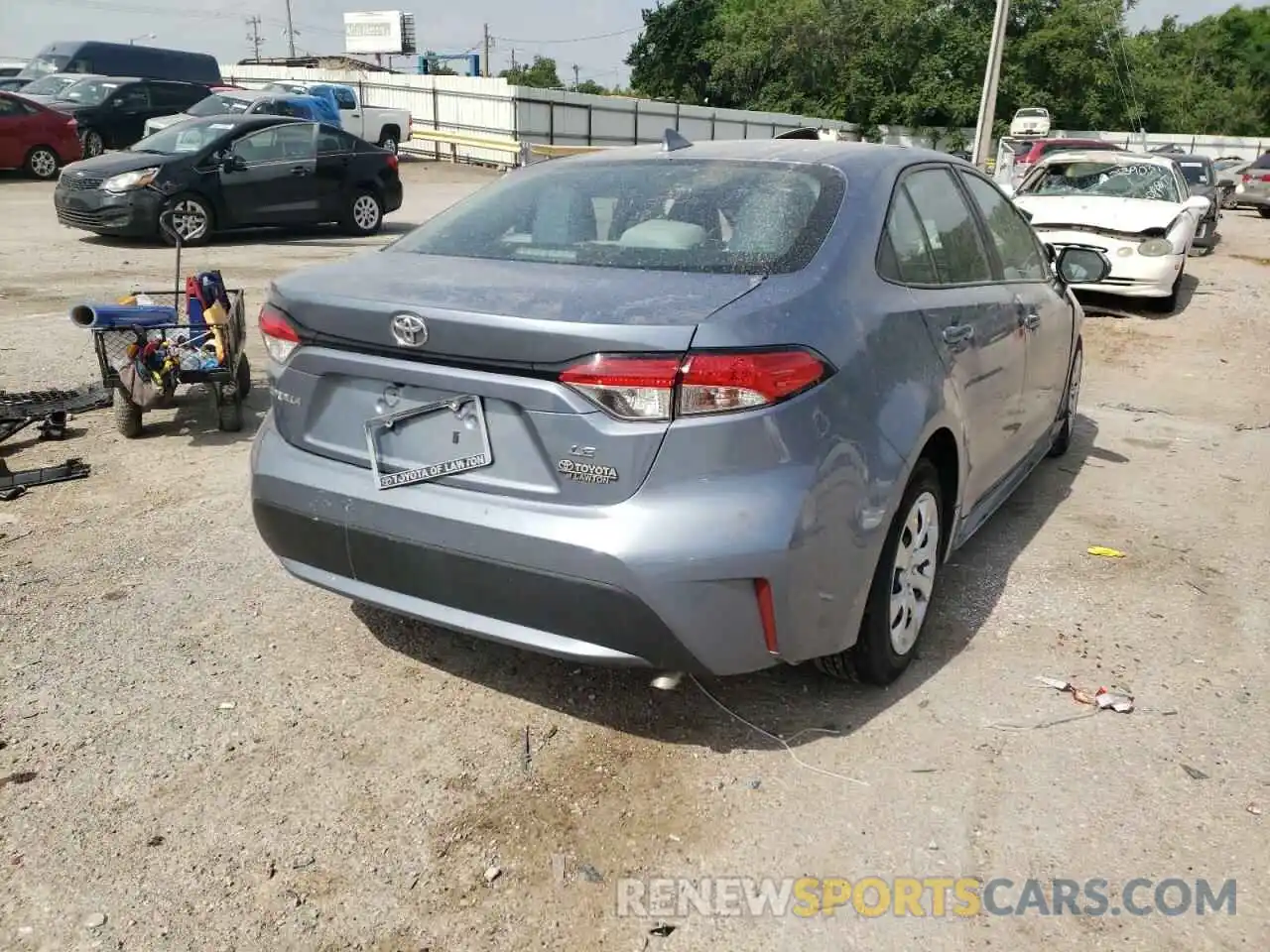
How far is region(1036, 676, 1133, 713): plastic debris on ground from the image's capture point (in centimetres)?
324

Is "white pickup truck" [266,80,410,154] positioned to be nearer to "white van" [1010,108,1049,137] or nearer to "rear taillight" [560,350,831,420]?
"white van" [1010,108,1049,137]

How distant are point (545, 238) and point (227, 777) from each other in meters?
1.80

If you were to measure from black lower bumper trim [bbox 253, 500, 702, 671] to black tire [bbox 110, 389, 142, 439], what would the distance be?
2.92 m

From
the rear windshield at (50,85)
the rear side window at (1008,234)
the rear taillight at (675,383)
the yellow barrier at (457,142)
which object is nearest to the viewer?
the rear taillight at (675,383)

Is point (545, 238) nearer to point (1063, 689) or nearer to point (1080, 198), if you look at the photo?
point (1063, 689)

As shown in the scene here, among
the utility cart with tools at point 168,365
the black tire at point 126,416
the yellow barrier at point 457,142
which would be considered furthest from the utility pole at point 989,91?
the black tire at point 126,416

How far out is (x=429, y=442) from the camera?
274 cm

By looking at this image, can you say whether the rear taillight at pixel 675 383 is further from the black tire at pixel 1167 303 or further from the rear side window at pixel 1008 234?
the black tire at pixel 1167 303

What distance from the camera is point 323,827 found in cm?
259

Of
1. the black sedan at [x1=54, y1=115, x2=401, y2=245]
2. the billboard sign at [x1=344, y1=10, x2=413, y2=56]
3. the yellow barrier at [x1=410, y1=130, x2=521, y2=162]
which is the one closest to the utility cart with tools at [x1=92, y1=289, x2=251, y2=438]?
the black sedan at [x1=54, y1=115, x2=401, y2=245]

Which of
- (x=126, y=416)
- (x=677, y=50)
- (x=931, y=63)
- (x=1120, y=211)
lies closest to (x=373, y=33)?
(x=677, y=50)

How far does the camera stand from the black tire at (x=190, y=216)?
39.8 ft

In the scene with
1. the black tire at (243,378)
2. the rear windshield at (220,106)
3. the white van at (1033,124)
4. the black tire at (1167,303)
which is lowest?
the black tire at (1167,303)

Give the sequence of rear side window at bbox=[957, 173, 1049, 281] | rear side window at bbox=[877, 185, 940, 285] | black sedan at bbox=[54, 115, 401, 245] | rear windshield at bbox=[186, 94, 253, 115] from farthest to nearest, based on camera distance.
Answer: rear windshield at bbox=[186, 94, 253, 115] → black sedan at bbox=[54, 115, 401, 245] → rear side window at bbox=[957, 173, 1049, 281] → rear side window at bbox=[877, 185, 940, 285]
